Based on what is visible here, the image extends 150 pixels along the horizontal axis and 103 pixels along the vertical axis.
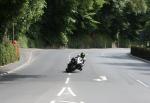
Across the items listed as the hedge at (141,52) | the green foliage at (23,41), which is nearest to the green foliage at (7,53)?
the hedge at (141,52)

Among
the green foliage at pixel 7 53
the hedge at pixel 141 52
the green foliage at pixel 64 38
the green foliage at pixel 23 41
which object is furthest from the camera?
the green foliage at pixel 64 38

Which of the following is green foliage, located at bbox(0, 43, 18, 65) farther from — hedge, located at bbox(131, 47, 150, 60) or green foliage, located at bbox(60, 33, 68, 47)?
green foliage, located at bbox(60, 33, 68, 47)

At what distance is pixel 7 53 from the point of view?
4206 cm

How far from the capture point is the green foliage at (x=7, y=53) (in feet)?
131

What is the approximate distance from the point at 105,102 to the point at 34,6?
1985cm

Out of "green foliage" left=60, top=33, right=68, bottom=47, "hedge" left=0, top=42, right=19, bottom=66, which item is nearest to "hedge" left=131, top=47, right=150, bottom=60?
"hedge" left=0, top=42, right=19, bottom=66

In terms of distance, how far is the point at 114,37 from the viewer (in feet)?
308

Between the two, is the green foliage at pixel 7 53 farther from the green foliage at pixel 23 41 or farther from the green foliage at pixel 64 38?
the green foliage at pixel 64 38

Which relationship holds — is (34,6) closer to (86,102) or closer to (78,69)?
(78,69)

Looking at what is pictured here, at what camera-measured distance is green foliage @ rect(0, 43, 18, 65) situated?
3988cm

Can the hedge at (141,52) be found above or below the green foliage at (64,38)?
below

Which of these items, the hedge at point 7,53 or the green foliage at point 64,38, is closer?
the hedge at point 7,53

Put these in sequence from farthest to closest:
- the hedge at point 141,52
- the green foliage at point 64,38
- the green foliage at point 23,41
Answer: the green foliage at point 64,38 → the green foliage at point 23,41 → the hedge at point 141,52

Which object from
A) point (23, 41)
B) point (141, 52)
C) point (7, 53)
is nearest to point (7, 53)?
point (7, 53)
